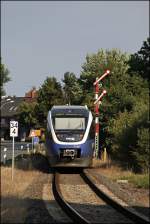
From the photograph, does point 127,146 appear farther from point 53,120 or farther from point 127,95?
point 127,95

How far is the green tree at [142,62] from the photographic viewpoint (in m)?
49.8

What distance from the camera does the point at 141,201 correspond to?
61.2 feet

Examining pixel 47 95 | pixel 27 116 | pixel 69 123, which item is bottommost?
pixel 69 123

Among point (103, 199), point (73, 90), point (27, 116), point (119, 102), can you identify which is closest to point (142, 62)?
point (73, 90)

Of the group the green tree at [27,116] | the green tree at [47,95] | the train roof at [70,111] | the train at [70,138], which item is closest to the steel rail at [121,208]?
the train at [70,138]

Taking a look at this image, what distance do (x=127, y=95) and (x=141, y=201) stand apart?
19.8 m

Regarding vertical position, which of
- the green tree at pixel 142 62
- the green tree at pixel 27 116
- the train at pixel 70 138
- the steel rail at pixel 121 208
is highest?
the green tree at pixel 142 62

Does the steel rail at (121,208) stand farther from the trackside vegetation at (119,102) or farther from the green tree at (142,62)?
the green tree at (142,62)

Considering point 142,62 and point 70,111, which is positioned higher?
point 142,62

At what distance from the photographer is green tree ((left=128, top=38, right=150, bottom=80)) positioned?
49787mm

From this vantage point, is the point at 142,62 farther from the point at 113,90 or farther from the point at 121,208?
the point at 121,208

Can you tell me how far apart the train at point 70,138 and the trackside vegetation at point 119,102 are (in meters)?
2.01

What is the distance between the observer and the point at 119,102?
3834 centimetres

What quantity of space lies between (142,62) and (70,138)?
2820 cm
